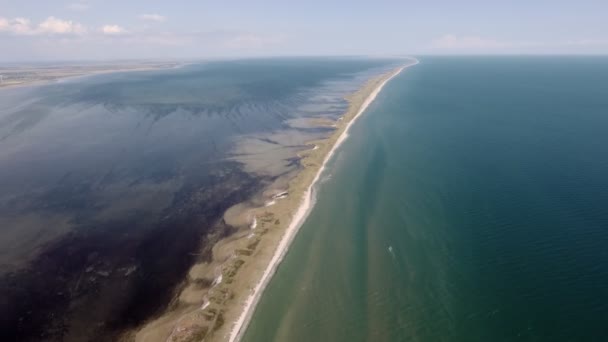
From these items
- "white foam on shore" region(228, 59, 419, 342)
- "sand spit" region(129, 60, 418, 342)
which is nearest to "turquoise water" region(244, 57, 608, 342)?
"white foam on shore" region(228, 59, 419, 342)

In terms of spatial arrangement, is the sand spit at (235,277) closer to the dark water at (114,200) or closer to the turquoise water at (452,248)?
the turquoise water at (452,248)

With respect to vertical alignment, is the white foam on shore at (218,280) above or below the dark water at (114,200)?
below

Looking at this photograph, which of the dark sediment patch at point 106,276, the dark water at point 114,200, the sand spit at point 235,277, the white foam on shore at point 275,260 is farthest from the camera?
the dark water at point 114,200

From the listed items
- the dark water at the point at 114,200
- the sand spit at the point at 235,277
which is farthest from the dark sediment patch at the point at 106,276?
the sand spit at the point at 235,277

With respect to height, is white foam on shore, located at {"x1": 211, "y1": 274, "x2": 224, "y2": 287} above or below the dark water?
below

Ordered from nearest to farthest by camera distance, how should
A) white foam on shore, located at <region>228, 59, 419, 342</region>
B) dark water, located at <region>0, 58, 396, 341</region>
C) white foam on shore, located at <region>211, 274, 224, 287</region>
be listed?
white foam on shore, located at <region>228, 59, 419, 342</region>, dark water, located at <region>0, 58, 396, 341</region>, white foam on shore, located at <region>211, 274, 224, 287</region>

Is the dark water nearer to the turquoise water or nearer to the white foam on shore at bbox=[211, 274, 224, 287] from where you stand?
the white foam on shore at bbox=[211, 274, 224, 287]
